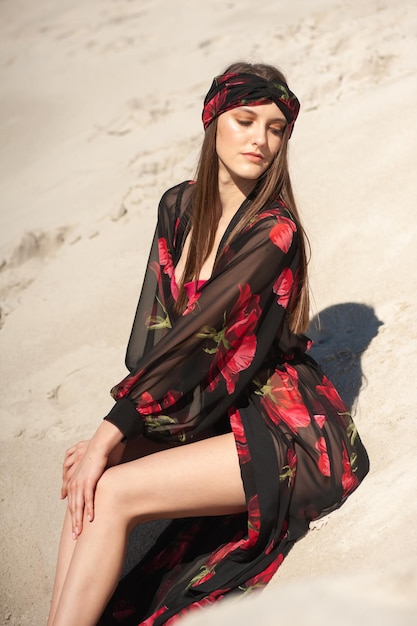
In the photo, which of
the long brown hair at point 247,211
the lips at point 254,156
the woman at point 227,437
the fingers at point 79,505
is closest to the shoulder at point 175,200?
the long brown hair at point 247,211

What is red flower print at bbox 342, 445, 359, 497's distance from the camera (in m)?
2.35

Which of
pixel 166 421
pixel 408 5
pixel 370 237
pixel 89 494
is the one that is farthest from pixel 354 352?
pixel 408 5

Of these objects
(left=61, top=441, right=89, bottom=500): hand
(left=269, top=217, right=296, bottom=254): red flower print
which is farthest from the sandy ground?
(left=269, top=217, right=296, bottom=254): red flower print

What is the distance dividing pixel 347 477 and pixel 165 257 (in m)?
1.07

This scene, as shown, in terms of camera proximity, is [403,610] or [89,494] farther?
[89,494]

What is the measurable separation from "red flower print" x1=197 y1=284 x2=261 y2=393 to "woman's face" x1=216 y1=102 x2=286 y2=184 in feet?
1.74

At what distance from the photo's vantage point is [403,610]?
4.02 ft

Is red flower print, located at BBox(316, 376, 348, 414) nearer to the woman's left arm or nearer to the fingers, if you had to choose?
the woman's left arm

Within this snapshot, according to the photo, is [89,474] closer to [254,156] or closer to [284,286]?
[284,286]

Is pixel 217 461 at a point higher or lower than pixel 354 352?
higher

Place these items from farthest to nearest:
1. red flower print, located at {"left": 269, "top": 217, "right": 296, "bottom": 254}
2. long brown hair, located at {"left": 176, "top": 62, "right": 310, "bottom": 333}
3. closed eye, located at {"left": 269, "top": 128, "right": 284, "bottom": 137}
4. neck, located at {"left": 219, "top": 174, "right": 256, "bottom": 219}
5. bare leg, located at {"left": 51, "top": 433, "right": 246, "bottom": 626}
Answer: neck, located at {"left": 219, "top": 174, "right": 256, "bottom": 219} < closed eye, located at {"left": 269, "top": 128, "right": 284, "bottom": 137} < long brown hair, located at {"left": 176, "top": 62, "right": 310, "bottom": 333} < red flower print, located at {"left": 269, "top": 217, "right": 296, "bottom": 254} < bare leg, located at {"left": 51, "top": 433, "right": 246, "bottom": 626}

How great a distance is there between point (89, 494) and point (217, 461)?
15.2 inches

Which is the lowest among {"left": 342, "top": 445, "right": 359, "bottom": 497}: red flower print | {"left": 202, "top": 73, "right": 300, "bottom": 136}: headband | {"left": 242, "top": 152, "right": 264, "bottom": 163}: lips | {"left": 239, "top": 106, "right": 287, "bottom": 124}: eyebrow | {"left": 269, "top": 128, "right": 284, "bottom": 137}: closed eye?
{"left": 342, "top": 445, "right": 359, "bottom": 497}: red flower print

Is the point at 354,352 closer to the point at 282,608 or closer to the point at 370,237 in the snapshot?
the point at 370,237
